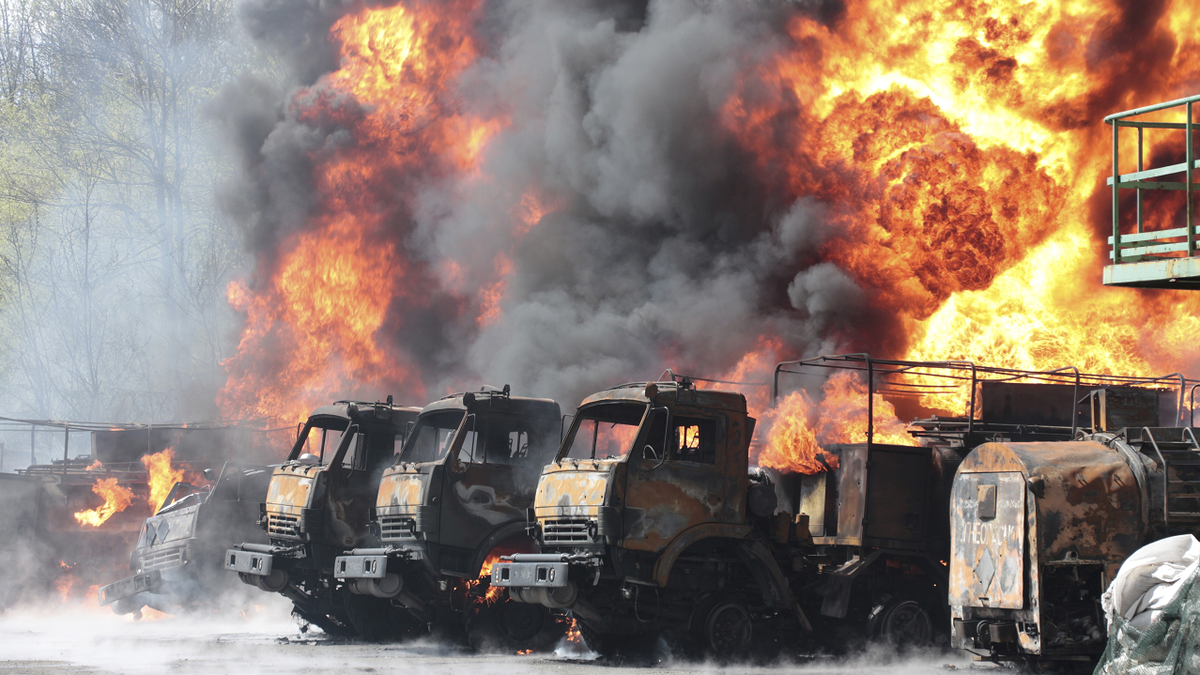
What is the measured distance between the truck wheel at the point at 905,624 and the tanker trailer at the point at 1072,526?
209 centimetres

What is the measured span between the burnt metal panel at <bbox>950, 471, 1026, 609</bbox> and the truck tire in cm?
533

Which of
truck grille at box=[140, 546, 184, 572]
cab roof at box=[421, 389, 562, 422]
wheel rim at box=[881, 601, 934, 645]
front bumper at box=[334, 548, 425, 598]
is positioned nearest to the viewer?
wheel rim at box=[881, 601, 934, 645]

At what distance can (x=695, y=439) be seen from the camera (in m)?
13.0

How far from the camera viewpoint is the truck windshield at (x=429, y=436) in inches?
620

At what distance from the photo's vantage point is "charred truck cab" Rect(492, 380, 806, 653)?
1231cm

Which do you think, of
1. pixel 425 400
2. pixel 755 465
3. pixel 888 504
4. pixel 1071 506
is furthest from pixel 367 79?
pixel 1071 506

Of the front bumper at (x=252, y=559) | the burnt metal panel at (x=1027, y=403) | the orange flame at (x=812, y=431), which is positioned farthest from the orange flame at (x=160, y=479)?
the burnt metal panel at (x=1027, y=403)

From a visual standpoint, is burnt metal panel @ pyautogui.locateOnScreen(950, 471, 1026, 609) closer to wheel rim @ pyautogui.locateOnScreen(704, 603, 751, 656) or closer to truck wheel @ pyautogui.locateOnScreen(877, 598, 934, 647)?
truck wheel @ pyautogui.locateOnScreen(877, 598, 934, 647)

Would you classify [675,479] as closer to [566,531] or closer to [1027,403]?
[566,531]

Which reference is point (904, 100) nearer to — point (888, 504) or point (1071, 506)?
point (888, 504)

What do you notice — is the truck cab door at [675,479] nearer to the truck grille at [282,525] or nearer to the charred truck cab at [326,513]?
the charred truck cab at [326,513]

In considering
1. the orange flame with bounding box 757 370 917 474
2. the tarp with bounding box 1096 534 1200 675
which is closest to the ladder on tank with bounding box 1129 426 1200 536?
the tarp with bounding box 1096 534 1200 675

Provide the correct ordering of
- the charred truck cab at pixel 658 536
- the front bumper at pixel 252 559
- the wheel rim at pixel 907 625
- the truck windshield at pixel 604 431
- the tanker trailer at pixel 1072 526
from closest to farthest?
the tanker trailer at pixel 1072 526
the charred truck cab at pixel 658 536
the wheel rim at pixel 907 625
the truck windshield at pixel 604 431
the front bumper at pixel 252 559

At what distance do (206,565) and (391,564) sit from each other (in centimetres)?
449
